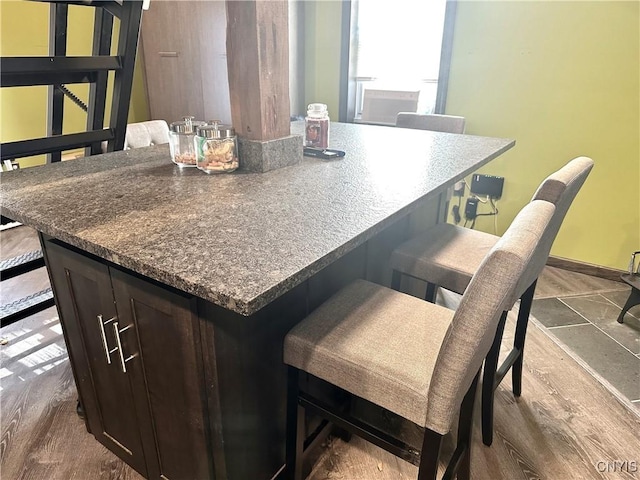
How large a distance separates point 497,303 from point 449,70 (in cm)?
252

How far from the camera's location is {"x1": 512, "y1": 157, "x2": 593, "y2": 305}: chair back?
123 centimetres

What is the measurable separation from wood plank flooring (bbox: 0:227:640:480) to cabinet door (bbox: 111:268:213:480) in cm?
42

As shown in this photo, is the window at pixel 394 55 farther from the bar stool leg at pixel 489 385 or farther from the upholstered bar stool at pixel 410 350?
the upholstered bar stool at pixel 410 350

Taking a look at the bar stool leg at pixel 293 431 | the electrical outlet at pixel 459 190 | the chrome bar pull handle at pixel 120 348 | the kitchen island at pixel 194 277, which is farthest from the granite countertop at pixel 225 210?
the electrical outlet at pixel 459 190

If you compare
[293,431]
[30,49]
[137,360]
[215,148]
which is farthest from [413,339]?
[30,49]

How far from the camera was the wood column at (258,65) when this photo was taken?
1272mm

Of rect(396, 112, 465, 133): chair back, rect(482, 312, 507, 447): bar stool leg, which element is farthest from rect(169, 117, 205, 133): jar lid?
rect(396, 112, 465, 133): chair back

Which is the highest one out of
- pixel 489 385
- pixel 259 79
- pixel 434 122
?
pixel 259 79

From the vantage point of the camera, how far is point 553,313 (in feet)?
8.06

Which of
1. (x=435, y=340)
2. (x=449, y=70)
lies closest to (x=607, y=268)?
(x=449, y=70)

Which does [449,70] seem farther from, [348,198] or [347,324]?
[347,324]

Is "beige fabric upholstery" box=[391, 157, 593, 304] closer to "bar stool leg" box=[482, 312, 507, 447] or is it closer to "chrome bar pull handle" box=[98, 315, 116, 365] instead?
"bar stool leg" box=[482, 312, 507, 447]

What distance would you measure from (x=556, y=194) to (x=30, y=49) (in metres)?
3.74

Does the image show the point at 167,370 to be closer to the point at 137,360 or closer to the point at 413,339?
the point at 137,360
